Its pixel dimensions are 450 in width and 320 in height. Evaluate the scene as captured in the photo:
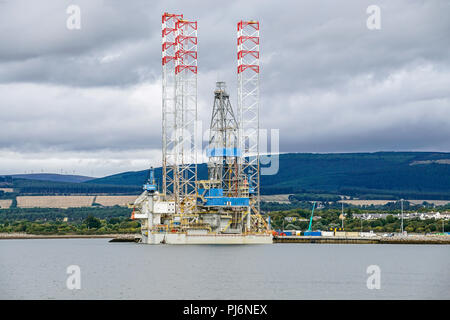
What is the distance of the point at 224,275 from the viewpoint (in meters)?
68.7

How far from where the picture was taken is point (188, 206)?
4328 inches

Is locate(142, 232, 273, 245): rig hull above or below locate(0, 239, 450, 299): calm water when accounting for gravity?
above

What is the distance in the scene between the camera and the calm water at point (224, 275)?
184 ft

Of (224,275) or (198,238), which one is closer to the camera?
(224,275)

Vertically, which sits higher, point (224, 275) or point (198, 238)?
point (198, 238)

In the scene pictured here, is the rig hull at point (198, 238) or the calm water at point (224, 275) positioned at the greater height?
the rig hull at point (198, 238)

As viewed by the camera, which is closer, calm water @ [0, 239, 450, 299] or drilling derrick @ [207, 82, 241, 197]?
calm water @ [0, 239, 450, 299]

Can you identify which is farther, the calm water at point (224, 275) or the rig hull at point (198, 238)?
the rig hull at point (198, 238)

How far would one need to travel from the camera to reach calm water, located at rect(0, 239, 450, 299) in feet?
184
